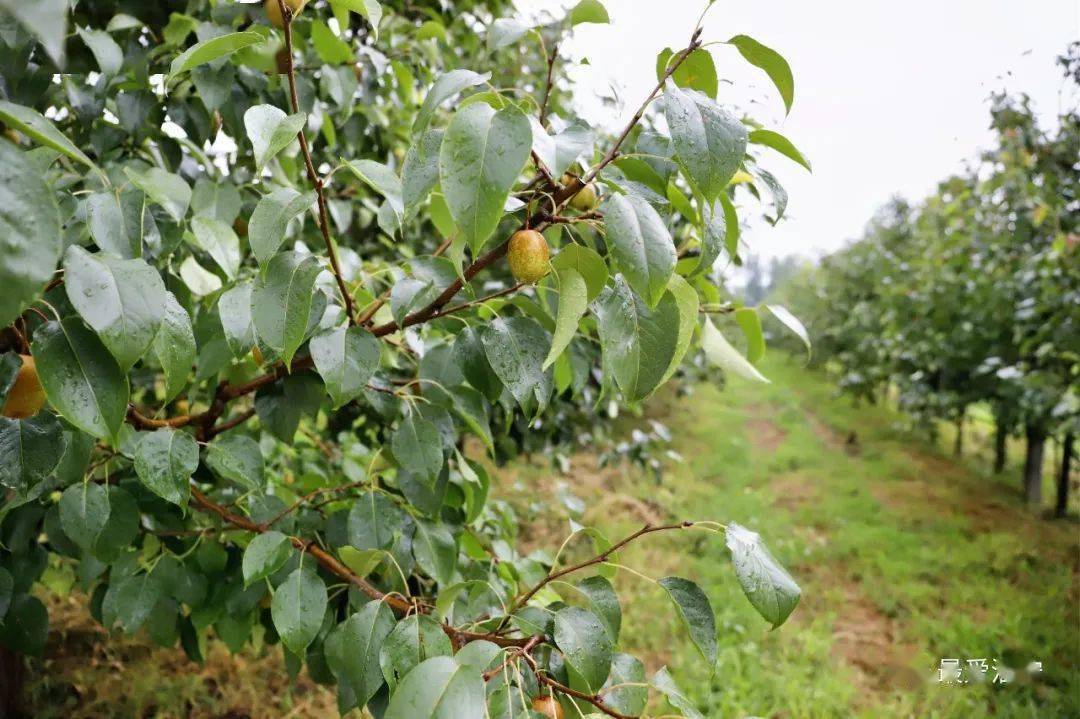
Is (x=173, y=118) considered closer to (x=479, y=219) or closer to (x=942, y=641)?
(x=479, y=219)

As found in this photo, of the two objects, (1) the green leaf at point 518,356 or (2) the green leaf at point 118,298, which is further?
(1) the green leaf at point 518,356

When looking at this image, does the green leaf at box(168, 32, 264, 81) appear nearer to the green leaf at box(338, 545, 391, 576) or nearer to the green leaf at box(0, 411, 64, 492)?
the green leaf at box(0, 411, 64, 492)

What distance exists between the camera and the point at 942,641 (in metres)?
2.76

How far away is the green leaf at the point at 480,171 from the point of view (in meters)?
0.42

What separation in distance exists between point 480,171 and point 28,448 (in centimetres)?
47

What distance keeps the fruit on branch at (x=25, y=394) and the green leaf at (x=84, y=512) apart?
18cm

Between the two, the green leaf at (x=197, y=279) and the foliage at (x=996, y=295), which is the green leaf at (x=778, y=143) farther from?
the foliage at (x=996, y=295)

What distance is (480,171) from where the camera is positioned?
422 millimetres

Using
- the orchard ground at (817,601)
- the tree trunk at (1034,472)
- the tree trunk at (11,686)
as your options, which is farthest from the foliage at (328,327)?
the tree trunk at (1034,472)

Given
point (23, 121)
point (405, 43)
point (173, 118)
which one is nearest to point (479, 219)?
point (23, 121)

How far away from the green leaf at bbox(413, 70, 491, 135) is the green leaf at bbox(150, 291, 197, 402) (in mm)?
234

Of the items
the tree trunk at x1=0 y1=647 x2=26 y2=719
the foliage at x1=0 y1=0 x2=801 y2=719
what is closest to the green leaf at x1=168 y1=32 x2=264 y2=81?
the foliage at x1=0 y1=0 x2=801 y2=719

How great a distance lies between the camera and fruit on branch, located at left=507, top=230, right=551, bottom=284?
1.77ft

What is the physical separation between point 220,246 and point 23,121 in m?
0.42
